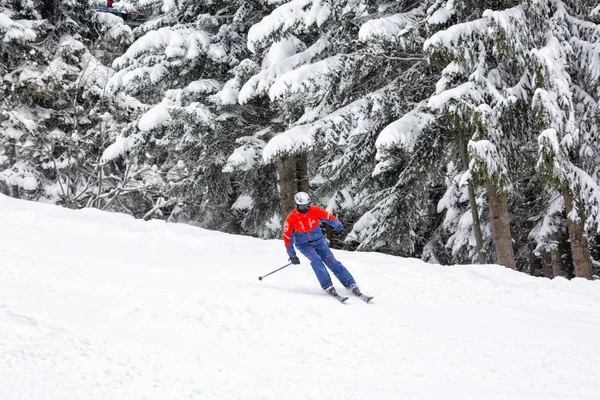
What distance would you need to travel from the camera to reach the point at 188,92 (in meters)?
13.6

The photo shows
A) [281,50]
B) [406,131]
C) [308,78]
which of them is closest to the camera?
[406,131]

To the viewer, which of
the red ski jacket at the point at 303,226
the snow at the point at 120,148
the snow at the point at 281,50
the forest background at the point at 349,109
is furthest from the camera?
the snow at the point at 120,148

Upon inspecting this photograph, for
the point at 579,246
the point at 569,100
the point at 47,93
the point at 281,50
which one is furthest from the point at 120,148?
the point at 579,246

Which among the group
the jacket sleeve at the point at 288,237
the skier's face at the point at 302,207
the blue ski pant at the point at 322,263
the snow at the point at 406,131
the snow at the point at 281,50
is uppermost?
the snow at the point at 281,50

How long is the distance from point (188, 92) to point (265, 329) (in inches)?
330

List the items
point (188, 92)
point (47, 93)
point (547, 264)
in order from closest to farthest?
point (188, 92)
point (47, 93)
point (547, 264)

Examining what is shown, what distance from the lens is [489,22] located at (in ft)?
32.6

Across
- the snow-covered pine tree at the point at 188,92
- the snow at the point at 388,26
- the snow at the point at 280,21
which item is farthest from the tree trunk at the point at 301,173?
the snow at the point at 388,26

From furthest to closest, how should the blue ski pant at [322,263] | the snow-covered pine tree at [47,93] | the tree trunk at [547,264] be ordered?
the tree trunk at [547,264] → the snow-covered pine tree at [47,93] → the blue ski pant at [322,263]

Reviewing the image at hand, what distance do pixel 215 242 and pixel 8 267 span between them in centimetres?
420

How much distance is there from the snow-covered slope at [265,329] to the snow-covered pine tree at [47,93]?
6.04 metres

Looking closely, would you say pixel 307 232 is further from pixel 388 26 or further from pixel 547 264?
pixel 547 264

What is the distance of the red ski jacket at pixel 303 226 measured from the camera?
855 cm

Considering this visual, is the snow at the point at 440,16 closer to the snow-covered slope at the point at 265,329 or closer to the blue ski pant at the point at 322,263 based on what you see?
the snow-covered slope at the point at 265,329
